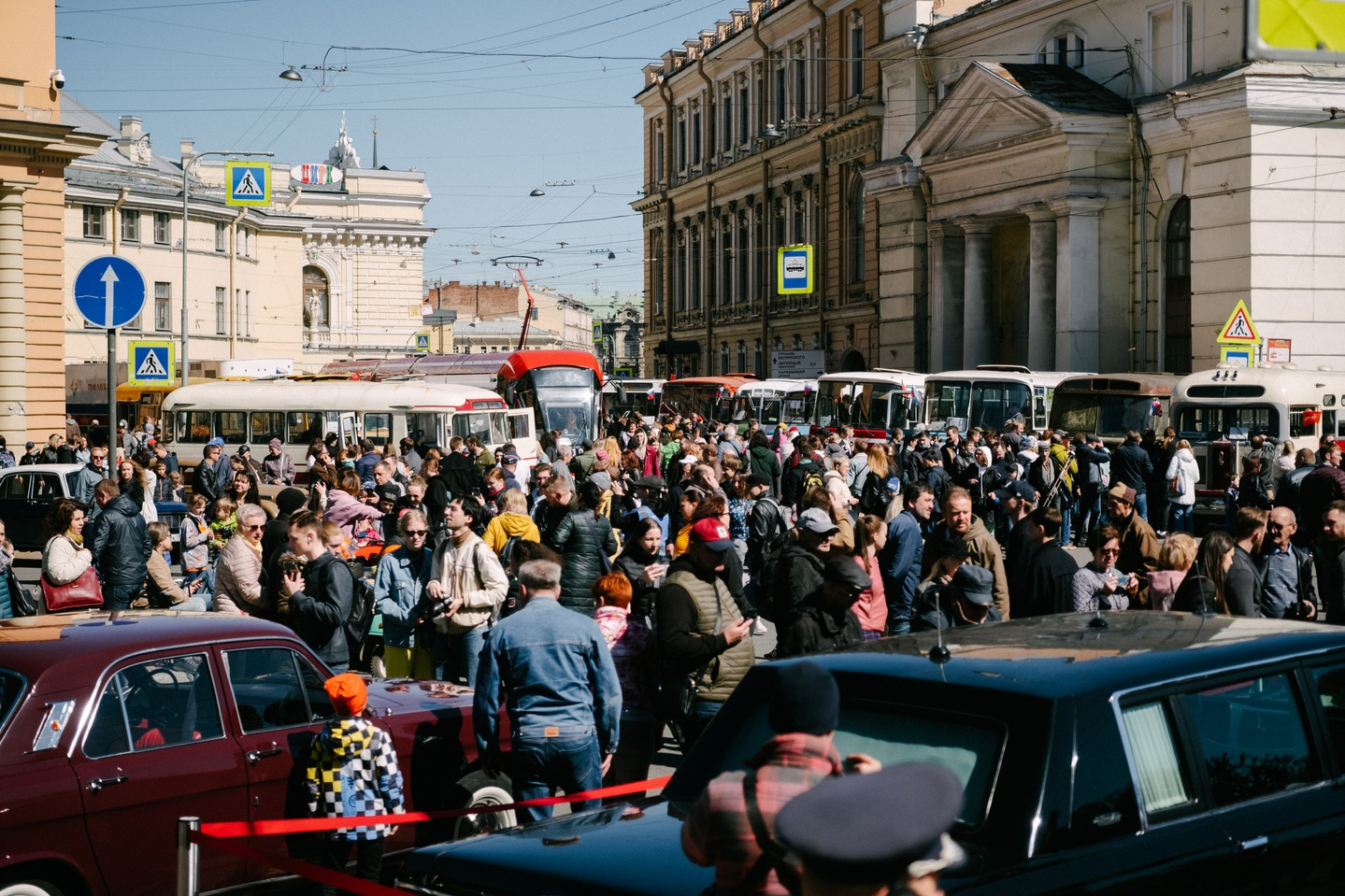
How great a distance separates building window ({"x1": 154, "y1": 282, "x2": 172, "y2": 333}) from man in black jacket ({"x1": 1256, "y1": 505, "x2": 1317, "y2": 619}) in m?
60.8

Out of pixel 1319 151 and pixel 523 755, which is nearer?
pixel 523 755

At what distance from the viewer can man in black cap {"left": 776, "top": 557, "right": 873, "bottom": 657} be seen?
24.4 ft

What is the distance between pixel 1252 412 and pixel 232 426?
23.5 m

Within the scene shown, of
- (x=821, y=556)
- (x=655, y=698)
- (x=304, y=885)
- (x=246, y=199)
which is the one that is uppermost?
(x=246, y=199)

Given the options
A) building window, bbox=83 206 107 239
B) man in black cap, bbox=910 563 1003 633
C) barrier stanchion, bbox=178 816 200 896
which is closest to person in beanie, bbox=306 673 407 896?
barrier stanchion, bbox=178 816 200 896

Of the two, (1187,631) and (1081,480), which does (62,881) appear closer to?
(1187,631)

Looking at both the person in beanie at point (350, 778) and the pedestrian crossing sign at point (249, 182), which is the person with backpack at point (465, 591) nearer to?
the person in beanie at point (350, 778)

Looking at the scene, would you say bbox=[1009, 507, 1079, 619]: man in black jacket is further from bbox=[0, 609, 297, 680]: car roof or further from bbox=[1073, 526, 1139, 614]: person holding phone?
bbox=[0, 609, 297, 680]: car roof

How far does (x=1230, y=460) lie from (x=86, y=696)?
79.4ft

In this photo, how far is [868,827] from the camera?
224cm

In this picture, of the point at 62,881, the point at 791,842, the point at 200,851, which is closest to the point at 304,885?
the point at 200,851

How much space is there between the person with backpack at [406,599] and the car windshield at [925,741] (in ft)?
18.0

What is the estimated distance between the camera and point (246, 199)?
3500cm

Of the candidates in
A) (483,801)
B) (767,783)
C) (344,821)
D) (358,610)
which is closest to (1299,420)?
(358,610)
